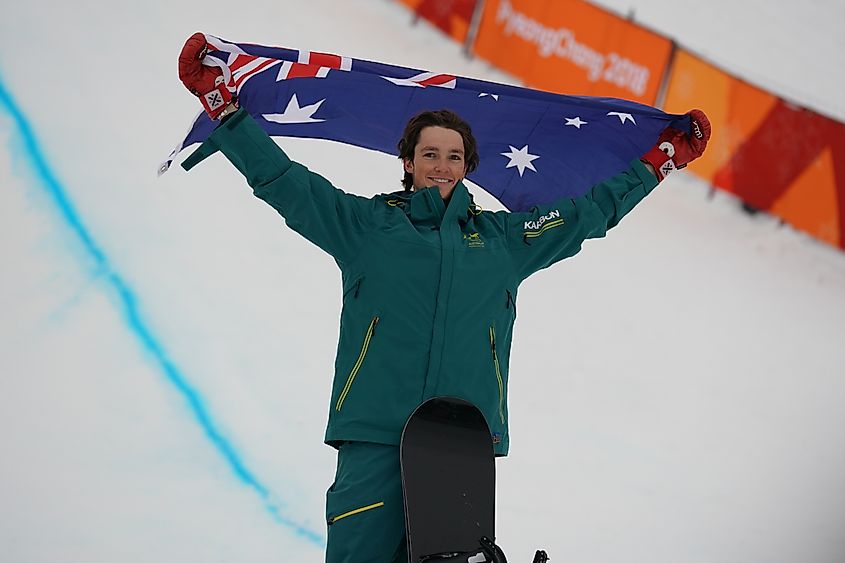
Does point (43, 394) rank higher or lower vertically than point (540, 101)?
lower

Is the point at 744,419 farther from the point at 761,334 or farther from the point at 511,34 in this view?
the point at 511,34

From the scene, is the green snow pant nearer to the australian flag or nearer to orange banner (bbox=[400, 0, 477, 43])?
the australian flag

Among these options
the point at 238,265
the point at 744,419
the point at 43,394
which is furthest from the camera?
the point at 744,419

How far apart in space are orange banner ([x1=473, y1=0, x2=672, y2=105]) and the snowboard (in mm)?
6203

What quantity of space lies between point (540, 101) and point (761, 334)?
3472 mm

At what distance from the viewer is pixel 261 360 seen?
445cm

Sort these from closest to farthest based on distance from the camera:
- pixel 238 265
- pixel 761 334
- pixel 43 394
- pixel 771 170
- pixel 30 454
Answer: pixel 30 454, pixel 43 394, pixel 238 265, pixel 761 334, pixel 771 170

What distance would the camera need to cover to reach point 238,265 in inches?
195

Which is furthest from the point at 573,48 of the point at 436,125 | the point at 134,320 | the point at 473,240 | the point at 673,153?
the point at 473,240

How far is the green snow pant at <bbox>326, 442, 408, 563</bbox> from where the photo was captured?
233 centimetres

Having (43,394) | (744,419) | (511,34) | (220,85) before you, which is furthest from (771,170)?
(220,85)

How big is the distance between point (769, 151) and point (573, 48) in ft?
5.55

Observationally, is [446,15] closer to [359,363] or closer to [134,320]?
[134,320]

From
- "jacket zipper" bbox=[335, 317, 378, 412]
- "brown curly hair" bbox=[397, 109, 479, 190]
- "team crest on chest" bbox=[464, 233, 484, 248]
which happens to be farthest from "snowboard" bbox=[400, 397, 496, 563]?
"brown curly hair" bbox=[397, 109, 479, 190]
